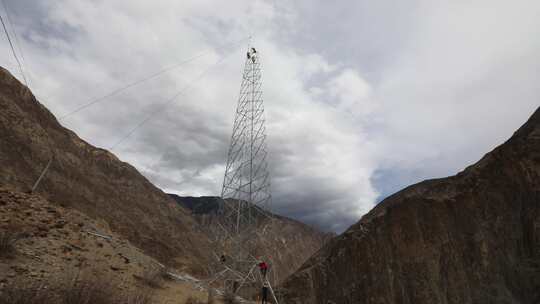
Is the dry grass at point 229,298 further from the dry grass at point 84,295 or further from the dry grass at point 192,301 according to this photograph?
the dry grass at point 84,295

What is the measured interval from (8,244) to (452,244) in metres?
26.9

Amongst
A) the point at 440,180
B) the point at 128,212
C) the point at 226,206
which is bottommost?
the point at 226,206

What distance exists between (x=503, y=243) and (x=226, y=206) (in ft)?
60.0

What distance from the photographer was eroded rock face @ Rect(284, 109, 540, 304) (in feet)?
68.6

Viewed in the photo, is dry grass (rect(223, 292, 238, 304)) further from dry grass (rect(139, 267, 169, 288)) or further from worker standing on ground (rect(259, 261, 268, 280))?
dry grass (rect(139, 267, 169, 288))

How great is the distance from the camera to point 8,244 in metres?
9.36

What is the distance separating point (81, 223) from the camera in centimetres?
Answer: 1619

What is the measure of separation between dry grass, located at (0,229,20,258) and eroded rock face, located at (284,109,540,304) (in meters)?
23.8

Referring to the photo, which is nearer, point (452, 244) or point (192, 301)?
point (192, 301)

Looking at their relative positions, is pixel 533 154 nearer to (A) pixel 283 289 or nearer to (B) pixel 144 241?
(A) pixel 283 289

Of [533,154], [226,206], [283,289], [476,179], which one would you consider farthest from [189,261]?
[533,154]

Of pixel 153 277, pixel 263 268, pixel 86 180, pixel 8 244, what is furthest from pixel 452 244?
pixel 86 180

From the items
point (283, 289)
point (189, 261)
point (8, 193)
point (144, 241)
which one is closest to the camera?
point (8, 193)

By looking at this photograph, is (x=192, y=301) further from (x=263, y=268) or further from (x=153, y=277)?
(x=263, y=268)
